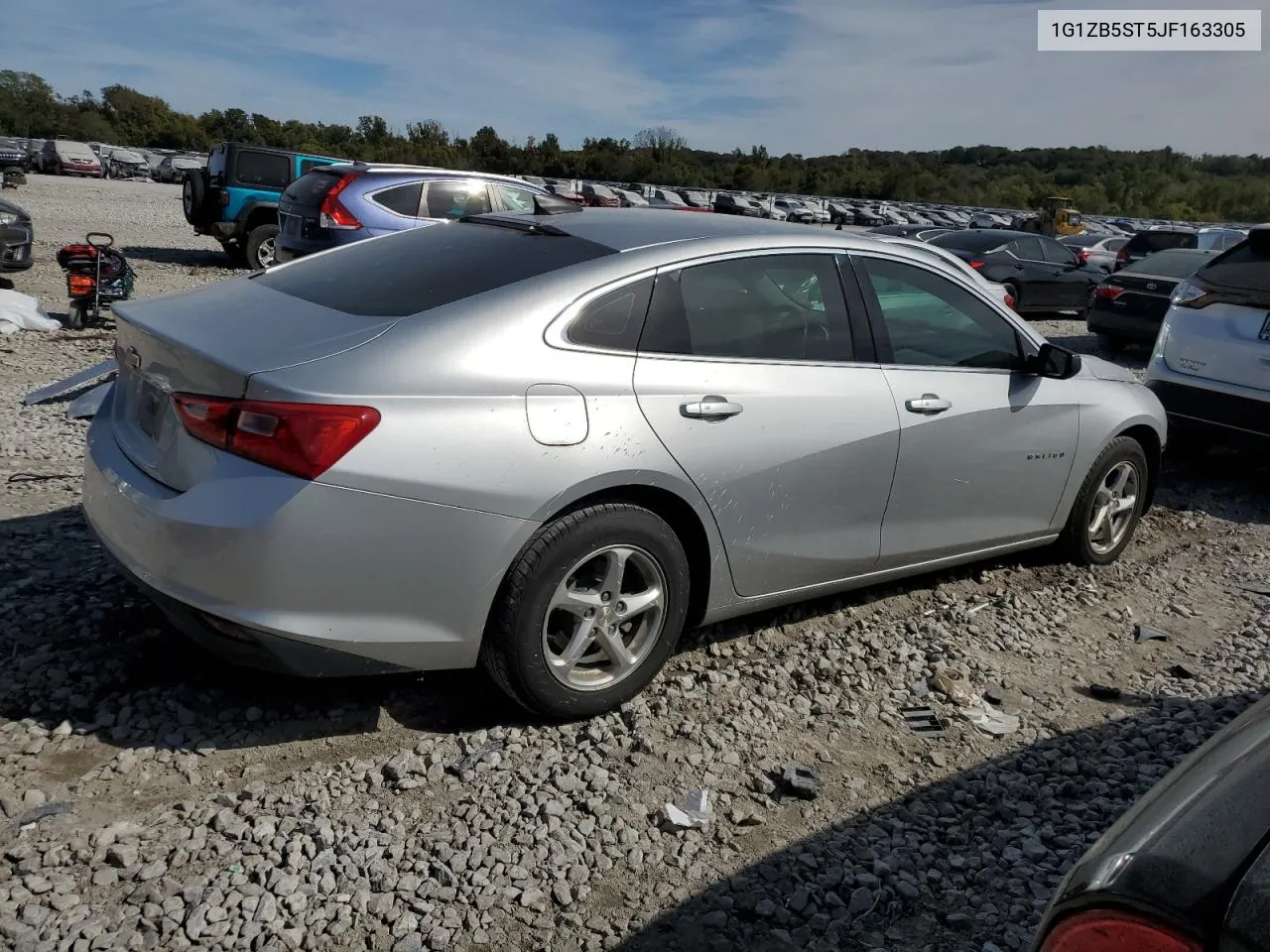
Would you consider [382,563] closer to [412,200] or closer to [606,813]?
[606,813]

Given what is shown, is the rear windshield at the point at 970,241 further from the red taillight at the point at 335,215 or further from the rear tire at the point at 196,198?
the rear tire at the point at 196,198

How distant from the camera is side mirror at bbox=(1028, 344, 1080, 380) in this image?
4578mm

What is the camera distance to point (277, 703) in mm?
3430

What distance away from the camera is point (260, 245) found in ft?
50.5

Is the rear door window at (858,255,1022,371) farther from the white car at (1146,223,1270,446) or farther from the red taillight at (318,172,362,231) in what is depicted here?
the red taillight at (318,172,362,231)

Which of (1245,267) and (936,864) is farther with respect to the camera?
(1245,267)

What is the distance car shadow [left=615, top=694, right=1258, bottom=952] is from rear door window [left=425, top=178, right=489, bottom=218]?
9675 millimetres

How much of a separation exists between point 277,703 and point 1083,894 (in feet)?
8.89

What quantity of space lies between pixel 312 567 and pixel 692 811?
1301 mm

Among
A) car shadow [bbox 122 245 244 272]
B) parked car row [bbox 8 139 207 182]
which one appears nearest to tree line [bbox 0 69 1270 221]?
parked car row [bbox 8 139 207 182]

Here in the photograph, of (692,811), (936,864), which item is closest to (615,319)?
(692,811)

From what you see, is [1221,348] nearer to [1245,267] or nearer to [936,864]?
[1245,267]

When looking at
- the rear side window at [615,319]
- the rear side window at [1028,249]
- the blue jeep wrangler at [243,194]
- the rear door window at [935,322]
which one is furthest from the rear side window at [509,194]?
the rear side window at [615,319]

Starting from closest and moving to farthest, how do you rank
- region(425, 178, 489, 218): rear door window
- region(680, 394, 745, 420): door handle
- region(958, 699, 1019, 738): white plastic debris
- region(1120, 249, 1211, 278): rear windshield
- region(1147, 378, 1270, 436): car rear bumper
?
1. region(680, 394, 745, 420): door handle
2. region(958, 699, 1019, 738): white plastic debris
3. region(1147, 378, 1270, 436): car rear bumper
4. region(425, 178, 489, 218): rear door window
5. region(1120, 249, 1211, 278): rear windshield
